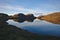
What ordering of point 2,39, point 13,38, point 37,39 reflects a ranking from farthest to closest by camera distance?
point 37,39 → point 13,38 → point 2,39

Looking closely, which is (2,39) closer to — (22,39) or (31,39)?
(22,39)

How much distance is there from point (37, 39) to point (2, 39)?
8976 mm

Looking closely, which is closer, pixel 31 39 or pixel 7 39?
pixel 7 39

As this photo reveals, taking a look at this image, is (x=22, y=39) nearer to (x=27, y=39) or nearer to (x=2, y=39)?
(x=27, y=39)

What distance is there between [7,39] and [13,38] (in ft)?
5.36

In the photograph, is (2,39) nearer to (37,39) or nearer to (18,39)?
(18,39)

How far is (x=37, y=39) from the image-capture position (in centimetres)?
3128

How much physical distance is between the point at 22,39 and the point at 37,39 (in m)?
4.23

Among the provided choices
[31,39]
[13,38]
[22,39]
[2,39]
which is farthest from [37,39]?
[2,39]

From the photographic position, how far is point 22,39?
95.7 ft

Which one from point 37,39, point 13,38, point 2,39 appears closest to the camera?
point 2,39

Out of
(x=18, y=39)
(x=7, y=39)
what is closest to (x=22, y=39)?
(x=18, y=39)

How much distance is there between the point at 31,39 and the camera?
3025 cm

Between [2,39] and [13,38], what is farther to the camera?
[13,38]
